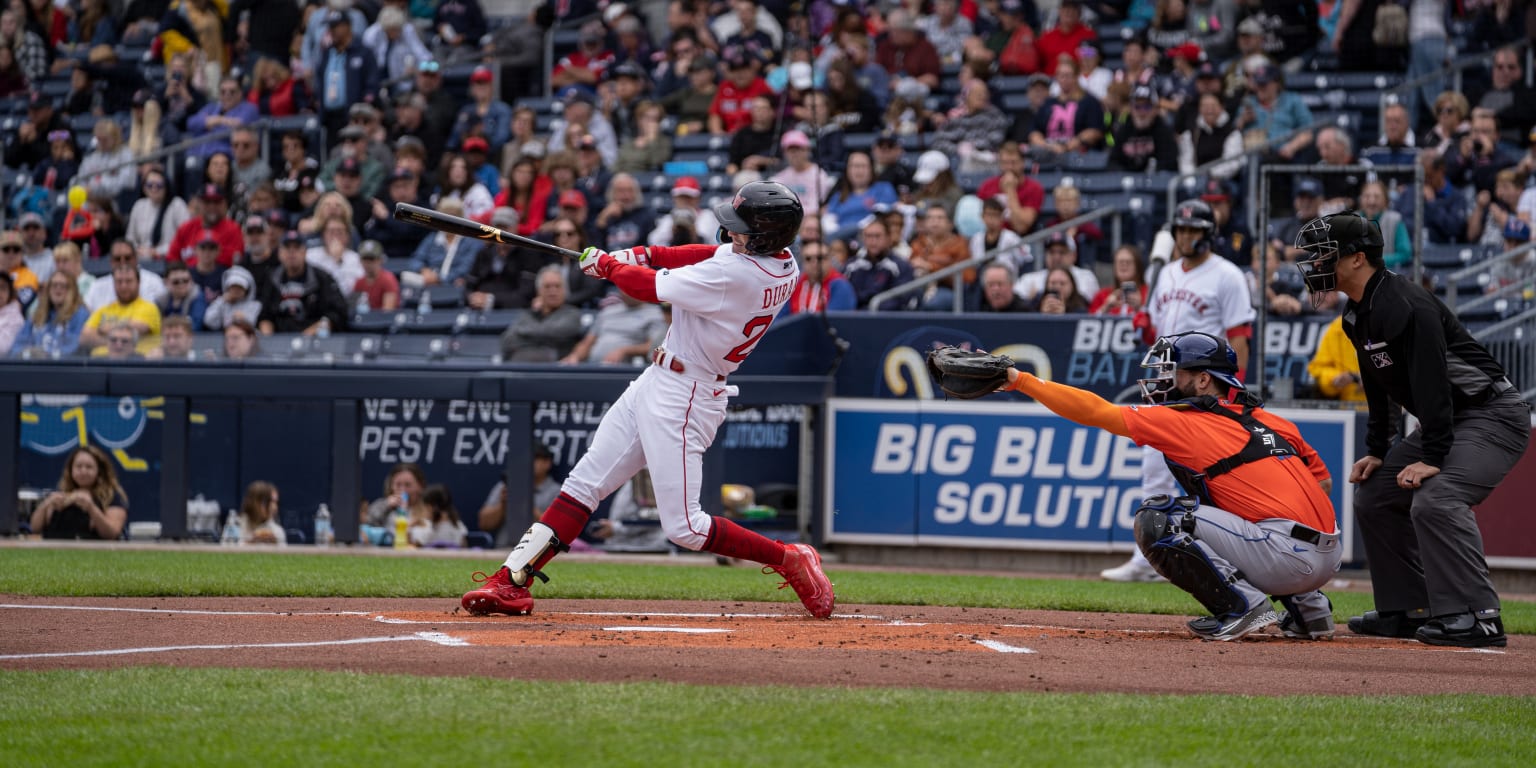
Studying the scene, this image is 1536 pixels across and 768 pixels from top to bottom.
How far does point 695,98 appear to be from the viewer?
1705cm

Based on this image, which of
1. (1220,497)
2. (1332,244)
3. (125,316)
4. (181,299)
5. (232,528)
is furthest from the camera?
(181,299)

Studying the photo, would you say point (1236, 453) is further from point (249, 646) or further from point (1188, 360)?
point (249, 646)

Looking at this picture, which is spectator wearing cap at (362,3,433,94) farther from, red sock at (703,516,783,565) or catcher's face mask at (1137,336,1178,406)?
catcher's face mask at (1137,336,1178,406)

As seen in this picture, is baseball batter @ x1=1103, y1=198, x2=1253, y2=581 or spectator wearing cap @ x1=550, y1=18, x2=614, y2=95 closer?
baseball batter @ x1=1103, y1=198, x2=1253, y2=581

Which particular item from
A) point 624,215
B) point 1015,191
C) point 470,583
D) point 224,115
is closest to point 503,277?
point 624,215

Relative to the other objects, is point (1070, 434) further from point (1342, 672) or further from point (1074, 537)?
point (1342, 672)

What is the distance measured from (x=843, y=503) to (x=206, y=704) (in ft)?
23.7

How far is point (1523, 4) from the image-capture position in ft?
48.9

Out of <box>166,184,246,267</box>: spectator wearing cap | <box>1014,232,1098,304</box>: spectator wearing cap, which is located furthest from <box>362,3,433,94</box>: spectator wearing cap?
<box>1014,232,1098,304</box>: spectator wearing cap

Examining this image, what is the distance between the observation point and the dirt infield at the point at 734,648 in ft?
18.0

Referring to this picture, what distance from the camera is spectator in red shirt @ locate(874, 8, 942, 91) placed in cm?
1656

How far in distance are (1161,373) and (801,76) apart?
32.8ft

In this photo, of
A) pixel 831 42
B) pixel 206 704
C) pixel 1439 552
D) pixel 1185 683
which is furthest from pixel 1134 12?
pixel 206 704

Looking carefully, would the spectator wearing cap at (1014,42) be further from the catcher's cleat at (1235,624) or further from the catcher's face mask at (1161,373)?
the catcher's cleat at (1235,624)
